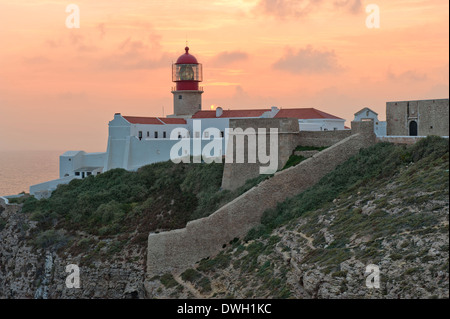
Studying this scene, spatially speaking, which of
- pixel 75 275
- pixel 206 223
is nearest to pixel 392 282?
pixel 206 223

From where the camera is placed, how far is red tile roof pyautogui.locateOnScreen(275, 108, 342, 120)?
1510 inches

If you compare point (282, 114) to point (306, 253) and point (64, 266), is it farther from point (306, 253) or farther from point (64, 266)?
point (306, 253)

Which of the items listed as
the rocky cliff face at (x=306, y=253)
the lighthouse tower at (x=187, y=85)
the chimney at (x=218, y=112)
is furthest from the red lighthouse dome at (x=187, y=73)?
the rocky cliff face at (x=306, y=253)

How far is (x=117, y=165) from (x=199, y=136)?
16.4 feet

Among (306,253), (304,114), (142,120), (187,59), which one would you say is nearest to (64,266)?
(142,120)

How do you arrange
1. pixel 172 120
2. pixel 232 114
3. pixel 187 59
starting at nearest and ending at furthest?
pixel 232 114
pixel 172 120
pixel 187 59

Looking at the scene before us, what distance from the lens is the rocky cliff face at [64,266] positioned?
1110 inches

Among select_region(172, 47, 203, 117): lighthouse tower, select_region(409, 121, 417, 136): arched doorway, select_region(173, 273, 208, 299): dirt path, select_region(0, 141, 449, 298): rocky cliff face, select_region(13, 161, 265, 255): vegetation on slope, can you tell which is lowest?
select_region(173, 273, 208, 299): dirt path

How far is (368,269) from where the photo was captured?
656 inches

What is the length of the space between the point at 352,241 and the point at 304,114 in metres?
20.5

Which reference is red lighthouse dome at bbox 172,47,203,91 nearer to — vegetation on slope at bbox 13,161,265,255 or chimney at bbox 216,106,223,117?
chimney at bbox 216,106,223,117

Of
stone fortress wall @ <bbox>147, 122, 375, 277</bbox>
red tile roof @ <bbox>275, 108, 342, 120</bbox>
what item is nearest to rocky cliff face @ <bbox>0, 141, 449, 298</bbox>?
stone fortress wall @ <bbox>147, 122, 375, 277</bbox>

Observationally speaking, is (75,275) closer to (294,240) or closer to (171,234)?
(171,234)

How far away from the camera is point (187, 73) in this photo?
42938 millimetres
